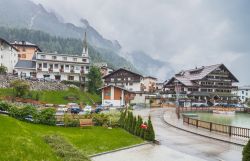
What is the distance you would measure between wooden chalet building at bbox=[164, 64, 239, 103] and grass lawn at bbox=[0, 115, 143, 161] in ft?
254

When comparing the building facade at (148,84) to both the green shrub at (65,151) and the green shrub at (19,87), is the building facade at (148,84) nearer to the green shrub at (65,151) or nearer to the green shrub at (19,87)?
the green shrub at (19,87)

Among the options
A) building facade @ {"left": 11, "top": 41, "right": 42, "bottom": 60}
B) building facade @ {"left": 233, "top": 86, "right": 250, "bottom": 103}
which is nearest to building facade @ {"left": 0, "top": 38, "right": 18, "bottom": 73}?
building facade @ {"left": 11, "top": 41, "right": 42, "bottom": 60}

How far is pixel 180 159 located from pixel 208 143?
7344mm

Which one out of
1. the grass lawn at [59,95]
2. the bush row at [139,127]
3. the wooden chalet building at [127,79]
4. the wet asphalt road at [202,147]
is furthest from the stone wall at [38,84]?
the wet asphalt road at [202,147]

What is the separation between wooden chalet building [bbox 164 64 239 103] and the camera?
10206cm

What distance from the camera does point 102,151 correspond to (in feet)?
61.7

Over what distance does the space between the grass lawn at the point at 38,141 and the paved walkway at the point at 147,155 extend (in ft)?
3.74

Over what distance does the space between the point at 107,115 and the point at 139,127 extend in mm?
7095

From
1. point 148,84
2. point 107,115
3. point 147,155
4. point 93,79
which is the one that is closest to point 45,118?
point 107,115

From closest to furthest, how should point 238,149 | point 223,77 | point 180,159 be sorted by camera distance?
1. point 180,159
2. point 238,149
3. point 223,77

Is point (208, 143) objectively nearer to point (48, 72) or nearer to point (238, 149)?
point (238, 149)

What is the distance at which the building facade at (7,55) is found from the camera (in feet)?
262

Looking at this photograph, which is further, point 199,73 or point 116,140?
point 199,73

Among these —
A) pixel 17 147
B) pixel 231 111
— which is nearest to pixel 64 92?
pixel 231 111
